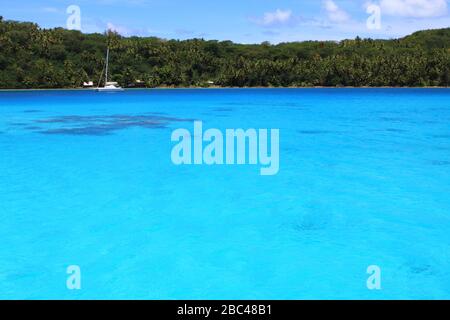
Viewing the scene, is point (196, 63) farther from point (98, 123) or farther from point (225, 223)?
point (225, 223)

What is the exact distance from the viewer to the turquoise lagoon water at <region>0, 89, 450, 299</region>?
5289 mm

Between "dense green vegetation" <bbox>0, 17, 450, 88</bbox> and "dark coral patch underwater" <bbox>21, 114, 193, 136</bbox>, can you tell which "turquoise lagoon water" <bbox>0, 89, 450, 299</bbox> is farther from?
"dense green vegetation" <bbox>0, 17, 450, 88</bbox>

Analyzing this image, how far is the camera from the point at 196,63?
73.2 metres

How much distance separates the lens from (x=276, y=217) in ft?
25.0

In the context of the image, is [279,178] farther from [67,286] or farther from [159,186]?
[67,286]

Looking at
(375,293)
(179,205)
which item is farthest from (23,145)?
(375,293)

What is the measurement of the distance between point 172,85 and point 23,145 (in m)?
56.2

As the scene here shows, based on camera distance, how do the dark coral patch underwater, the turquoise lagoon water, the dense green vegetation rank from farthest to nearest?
the dense green vegetation
the dark coral patch underwater
the turquoise lagoon water

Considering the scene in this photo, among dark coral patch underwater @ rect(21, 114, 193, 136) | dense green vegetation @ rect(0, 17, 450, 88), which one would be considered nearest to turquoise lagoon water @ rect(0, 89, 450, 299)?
dark coral patch underwater @ rect(21, 114, 193, 136)

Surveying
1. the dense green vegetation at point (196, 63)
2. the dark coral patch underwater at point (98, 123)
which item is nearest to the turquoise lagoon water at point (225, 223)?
the dark coral patch underwater at point (98, 123)

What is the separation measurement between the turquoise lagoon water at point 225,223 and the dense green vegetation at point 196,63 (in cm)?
5210

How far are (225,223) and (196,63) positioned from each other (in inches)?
2674

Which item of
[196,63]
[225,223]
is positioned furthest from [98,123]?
[196,63]

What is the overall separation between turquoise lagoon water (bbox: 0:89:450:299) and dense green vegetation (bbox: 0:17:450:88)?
171 ft
